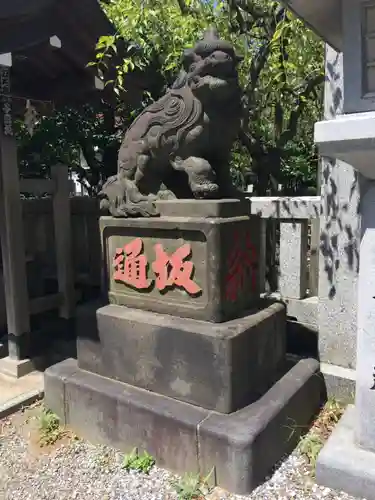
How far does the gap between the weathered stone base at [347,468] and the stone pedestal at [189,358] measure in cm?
33

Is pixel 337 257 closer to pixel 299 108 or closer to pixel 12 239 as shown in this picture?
pixel 12 239

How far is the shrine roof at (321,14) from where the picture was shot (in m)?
2.47

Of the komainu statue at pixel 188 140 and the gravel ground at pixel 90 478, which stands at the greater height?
the komainu statue at pixel 188 140

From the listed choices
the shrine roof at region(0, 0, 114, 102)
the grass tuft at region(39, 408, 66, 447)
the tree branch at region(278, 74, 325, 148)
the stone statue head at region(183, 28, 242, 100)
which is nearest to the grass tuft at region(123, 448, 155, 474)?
the grass tuft at region(39, 408, 66, 447)

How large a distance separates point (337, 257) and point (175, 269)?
1415 millimetres

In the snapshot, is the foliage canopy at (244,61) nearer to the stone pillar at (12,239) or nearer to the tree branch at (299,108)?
the tree branch at (299,108)

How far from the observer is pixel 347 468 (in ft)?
8.75

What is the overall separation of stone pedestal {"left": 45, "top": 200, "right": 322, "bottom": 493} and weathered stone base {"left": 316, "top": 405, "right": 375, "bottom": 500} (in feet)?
1.08

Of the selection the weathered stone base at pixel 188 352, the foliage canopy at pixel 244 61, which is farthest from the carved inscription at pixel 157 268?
the foliage canopy at pixel 244 61

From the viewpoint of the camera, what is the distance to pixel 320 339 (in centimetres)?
379

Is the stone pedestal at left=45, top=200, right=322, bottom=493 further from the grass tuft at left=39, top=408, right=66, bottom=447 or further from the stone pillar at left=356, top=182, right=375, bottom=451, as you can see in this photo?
the stone pillar at left=356, top=182, right=375, bottom=451

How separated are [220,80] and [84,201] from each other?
265 cm

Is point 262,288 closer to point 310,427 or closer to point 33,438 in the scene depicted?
point 310,427

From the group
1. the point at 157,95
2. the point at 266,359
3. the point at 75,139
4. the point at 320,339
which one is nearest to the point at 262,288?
the point at 320,339
